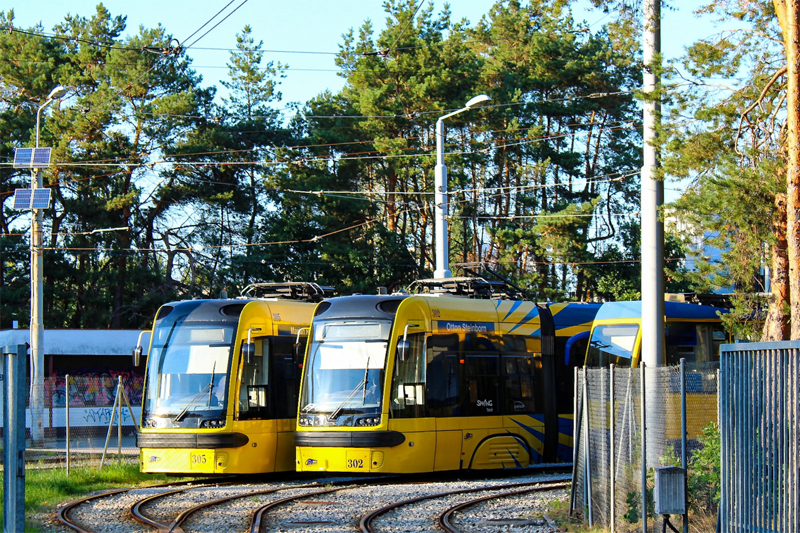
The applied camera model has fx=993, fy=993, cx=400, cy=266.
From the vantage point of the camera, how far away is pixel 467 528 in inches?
458

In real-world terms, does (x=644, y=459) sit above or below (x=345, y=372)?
below

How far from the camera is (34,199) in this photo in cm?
2553

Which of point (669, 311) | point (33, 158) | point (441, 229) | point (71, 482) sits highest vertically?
point (33, 158)

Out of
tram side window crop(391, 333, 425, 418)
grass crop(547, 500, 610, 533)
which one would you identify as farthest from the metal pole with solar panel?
grass crop(547, 500, 610, 533)

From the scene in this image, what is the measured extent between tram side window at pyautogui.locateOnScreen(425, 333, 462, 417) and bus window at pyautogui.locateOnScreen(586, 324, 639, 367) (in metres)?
4.20

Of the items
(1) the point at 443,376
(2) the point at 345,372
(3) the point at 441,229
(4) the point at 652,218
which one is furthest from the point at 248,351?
(4) the point at 652,218

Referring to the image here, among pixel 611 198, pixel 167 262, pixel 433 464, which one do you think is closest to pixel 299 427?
pixel 433 464

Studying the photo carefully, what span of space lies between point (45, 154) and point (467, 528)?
18797 mm

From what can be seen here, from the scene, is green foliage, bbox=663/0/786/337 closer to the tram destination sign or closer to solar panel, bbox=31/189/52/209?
the tram destination sign

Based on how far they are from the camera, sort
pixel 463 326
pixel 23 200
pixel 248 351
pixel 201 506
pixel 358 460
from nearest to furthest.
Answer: pixel 201 506 < pixel 358 460 < pixel 248 351 < pixel 463 326 < pixel 23 200

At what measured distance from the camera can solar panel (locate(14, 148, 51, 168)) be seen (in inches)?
1026

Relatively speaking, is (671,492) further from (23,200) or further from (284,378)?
(23,200)

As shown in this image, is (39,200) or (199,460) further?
(39,200)

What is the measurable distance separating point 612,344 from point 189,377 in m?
8.34
